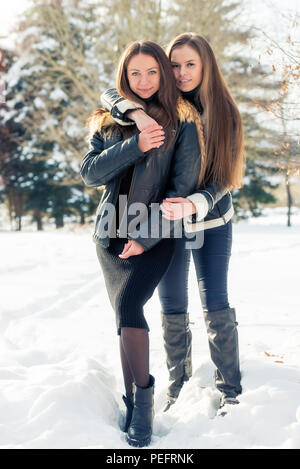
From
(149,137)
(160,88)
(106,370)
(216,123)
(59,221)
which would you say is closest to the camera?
(149,137)

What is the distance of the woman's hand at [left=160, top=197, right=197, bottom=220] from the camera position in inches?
79.5

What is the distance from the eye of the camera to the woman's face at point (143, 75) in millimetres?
2041

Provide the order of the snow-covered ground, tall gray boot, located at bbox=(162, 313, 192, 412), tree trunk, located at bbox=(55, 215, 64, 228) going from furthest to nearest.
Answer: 1. tree trunk, located at bbox=(55, 215, 64, 228)
2. tall gray boot, located at bbox=(162, 313, 192, 412)
3. the snow-covered ground

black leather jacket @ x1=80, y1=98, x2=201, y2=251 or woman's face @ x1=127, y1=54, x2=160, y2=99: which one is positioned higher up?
woman's face @ x1=127, y1=54, x2=160, y2=99

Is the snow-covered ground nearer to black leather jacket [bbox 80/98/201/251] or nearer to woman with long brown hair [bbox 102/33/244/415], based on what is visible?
woman with long brown hair [bbox 102/33/244/415]

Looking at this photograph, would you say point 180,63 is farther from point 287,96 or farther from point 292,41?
point 287,96

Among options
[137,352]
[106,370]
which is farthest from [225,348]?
[106,370]

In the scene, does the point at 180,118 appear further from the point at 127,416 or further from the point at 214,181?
the point at 127,416

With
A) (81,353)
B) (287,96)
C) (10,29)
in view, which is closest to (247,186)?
(10,29)

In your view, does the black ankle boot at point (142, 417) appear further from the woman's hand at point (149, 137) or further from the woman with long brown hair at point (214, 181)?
the woman's hand at point (149, 137)

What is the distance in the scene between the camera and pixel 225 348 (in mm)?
2318

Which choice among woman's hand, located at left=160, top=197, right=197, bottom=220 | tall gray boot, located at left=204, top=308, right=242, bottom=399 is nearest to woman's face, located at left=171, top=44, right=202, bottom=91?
woman's hand, located at left=160, top=197, right=197, bottom=220

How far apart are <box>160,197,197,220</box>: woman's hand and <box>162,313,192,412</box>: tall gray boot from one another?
73 centimetres

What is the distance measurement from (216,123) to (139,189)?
1.88 feet
